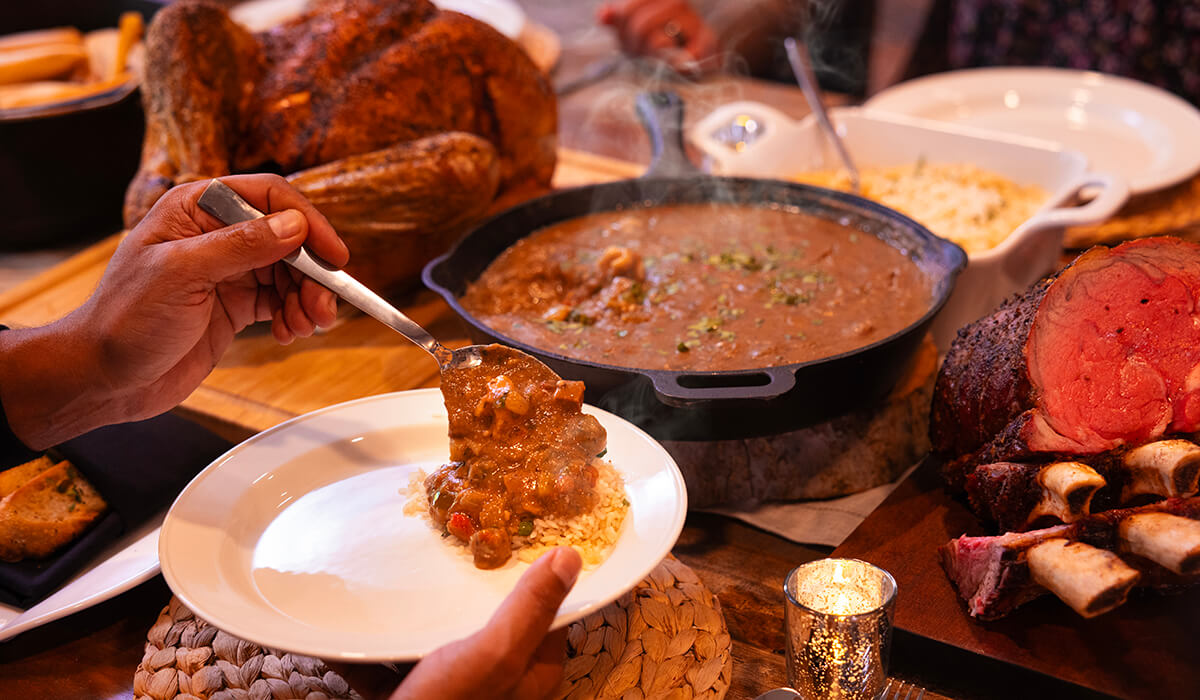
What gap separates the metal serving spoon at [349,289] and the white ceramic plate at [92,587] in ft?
2.09

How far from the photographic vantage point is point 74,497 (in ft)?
6.68

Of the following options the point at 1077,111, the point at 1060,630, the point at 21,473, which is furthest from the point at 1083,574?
the point at 1077,111

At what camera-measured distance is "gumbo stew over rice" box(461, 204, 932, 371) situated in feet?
7.22

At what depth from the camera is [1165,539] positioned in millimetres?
1483

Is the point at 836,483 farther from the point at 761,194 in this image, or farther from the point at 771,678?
Answer: the point at 761,194

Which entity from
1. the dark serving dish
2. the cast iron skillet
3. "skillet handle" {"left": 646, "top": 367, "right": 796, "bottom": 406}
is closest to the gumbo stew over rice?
the cast iron skillet

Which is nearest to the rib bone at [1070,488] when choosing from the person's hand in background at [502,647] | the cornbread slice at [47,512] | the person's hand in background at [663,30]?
the person's hand in background at [502,647]

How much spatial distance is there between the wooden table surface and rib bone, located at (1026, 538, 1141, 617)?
0.20 metres

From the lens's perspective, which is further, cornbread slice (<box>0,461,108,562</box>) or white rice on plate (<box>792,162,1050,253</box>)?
white rice on plate (<box>792,162,1050,253</box>)

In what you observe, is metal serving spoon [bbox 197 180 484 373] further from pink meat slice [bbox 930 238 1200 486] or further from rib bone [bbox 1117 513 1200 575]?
rib bone [bbox 1117 513 1200 575]

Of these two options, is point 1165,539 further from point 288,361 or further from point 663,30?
point 663,30

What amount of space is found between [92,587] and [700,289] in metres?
1.51

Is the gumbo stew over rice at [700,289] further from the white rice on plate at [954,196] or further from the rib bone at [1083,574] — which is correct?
the rib bone at [1083,574]

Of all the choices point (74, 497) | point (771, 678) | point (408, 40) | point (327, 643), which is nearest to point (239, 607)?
point (327, 643)
